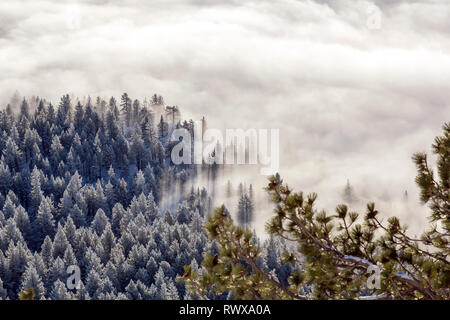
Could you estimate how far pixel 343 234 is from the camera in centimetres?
1049

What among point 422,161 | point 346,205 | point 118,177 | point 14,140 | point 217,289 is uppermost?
point 14,140

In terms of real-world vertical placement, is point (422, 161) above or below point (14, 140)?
below

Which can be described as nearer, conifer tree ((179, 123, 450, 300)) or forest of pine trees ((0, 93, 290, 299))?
conifer tree ((179, 123, 450, 300))

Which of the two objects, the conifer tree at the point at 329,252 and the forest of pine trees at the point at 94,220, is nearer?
the conifer tree at the point at 329,252

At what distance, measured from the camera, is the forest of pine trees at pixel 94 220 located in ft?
290

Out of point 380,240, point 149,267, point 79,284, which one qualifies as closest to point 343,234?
point 380,240

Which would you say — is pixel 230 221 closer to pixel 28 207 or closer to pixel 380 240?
pixel 380 240

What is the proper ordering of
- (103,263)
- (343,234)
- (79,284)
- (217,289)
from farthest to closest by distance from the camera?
(103,263), (79,284), (343,234), (217,289)

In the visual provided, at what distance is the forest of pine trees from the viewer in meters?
88.2

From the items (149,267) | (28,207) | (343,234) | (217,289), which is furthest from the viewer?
(28,207)

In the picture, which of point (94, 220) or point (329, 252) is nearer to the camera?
point (329, 252)

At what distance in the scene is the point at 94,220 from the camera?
120625 millimetres

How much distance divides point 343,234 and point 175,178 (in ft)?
620

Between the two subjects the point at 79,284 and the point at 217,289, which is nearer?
the point at 217,289
